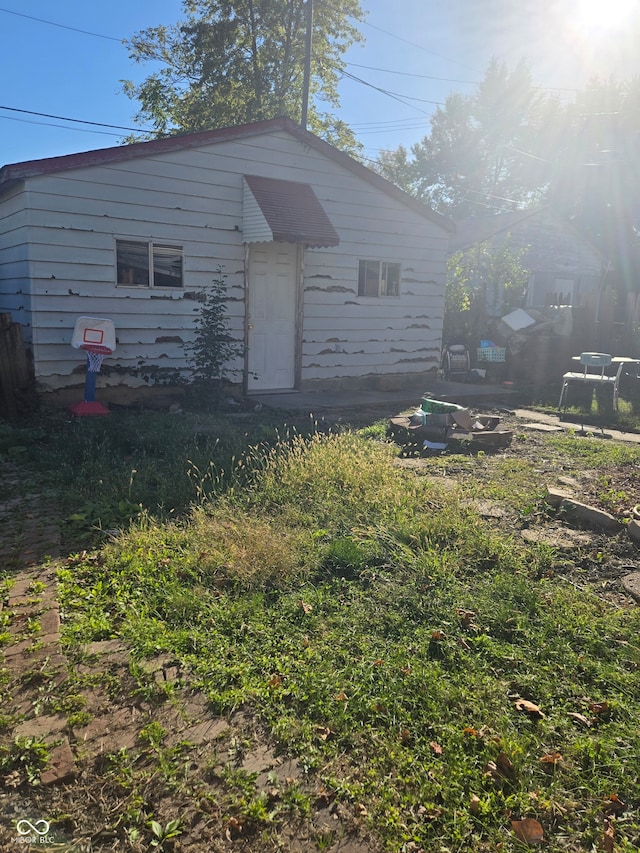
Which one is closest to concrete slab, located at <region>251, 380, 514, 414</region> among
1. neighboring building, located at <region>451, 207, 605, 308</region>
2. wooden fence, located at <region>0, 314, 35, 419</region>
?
wooden fence, located at <region>0, 314, 35, 419</region>

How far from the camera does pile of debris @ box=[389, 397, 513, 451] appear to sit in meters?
7.57

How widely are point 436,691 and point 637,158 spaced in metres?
35.5

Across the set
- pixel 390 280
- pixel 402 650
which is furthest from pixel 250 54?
pixel 402 650

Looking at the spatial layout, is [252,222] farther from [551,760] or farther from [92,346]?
[551,760]

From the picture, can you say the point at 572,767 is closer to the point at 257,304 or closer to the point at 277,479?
the point at 277,479

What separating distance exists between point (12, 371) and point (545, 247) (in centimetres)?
2019

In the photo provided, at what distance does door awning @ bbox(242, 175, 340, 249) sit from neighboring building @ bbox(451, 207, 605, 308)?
1248 cm

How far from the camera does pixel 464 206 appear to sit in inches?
1967

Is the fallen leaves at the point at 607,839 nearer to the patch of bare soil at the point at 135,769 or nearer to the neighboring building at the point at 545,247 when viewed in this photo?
the patch of bare soil at the point at 135,769

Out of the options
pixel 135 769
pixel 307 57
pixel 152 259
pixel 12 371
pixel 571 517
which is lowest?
pixel 135 769

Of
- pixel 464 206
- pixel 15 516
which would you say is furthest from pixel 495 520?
pixel 464 206

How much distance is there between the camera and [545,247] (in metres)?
23.2

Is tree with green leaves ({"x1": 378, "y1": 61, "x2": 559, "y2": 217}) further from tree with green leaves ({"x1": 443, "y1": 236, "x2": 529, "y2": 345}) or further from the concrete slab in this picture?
the concrete slab

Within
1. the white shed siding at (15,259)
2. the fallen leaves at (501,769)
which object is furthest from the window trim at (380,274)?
the fallen leaves at (501,769)
